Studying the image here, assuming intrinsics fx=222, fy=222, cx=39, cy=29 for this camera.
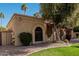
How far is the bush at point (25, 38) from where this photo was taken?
16.0m

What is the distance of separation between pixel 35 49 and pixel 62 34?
2928 millimetres

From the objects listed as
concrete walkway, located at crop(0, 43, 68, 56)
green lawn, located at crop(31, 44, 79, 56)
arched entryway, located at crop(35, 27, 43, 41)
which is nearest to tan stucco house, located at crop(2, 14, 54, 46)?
arched entryway, located at crop(35, 27, 43, 41)

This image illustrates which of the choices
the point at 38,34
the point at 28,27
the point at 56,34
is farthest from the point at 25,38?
the point at 56,34

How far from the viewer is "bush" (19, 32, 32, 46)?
16003mm

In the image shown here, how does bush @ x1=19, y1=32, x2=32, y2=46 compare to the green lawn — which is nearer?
the green lawn

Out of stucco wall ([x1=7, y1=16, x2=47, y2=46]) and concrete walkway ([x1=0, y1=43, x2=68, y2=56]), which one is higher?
stucco wall ([x1=7, y1=16, x2=47, y2=46])

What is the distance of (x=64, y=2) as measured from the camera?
13906 millimetres

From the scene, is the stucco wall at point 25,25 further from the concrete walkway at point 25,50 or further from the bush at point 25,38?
the concrete walkway at point 25,50

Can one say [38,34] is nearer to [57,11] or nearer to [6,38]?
[57,11]

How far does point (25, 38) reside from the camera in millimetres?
16422

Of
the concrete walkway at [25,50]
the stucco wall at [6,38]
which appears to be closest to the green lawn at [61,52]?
the concrete walkway at [25,50]

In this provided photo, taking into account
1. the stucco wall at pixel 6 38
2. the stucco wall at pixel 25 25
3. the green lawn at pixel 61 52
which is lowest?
the green lawn at pixel 61 52

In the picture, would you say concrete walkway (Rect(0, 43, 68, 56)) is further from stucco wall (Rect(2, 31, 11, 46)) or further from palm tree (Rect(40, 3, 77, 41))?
stucco wall (Rect(2, 31, 11, 46))

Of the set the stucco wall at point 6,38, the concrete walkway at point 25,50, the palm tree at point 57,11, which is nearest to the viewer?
the concrete walkway at point 25,50
